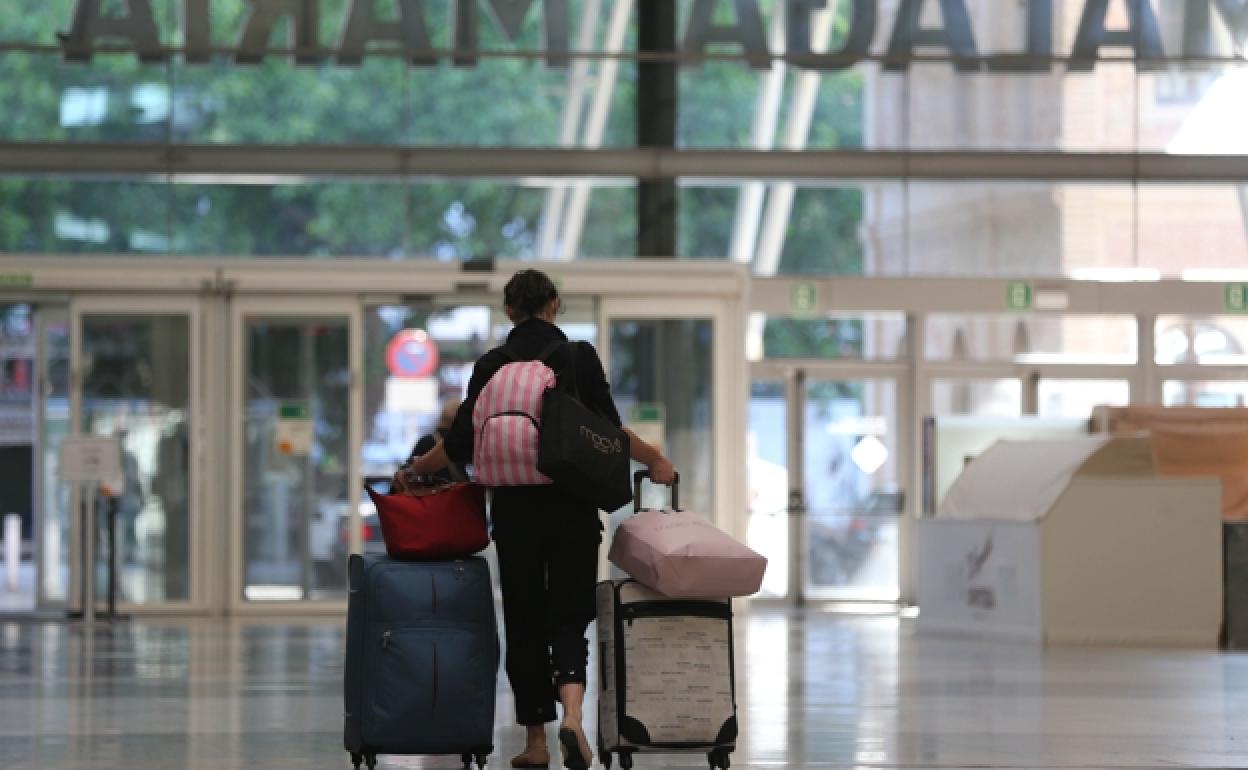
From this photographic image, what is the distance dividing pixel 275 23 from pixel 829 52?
4.91 m

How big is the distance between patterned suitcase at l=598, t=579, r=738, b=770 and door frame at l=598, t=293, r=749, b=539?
11018mm

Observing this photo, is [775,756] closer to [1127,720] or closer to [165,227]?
[1127,720]

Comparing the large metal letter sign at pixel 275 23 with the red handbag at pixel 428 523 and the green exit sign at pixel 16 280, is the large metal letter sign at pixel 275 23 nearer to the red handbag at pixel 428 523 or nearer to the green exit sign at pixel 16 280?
the green exit sign at pixel 16 280

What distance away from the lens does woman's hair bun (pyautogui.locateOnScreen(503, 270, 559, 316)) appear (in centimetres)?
700

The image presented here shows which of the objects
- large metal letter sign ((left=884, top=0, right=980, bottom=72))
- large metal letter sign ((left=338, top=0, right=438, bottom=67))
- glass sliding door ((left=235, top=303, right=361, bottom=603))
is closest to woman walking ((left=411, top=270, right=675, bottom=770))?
glass sliding door ((left=235, top=303, right=361, bottom=603))

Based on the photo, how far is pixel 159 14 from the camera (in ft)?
63.5

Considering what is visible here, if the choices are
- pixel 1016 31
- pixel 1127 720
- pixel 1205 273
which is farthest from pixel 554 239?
pixel 1127 720

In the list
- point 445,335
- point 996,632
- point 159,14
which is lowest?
point 996,632

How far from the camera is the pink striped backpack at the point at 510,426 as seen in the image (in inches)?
266

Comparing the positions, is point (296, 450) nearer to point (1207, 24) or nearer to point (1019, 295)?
point (1019, 295)

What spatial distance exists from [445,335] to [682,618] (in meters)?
11.6

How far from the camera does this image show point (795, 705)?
367 inches

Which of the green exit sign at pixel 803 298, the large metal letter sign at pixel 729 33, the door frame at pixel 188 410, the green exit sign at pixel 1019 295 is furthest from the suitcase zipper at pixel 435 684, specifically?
the large metal letter sign at pixel 729 33

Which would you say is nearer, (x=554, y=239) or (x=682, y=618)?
(x=682, y=618)
